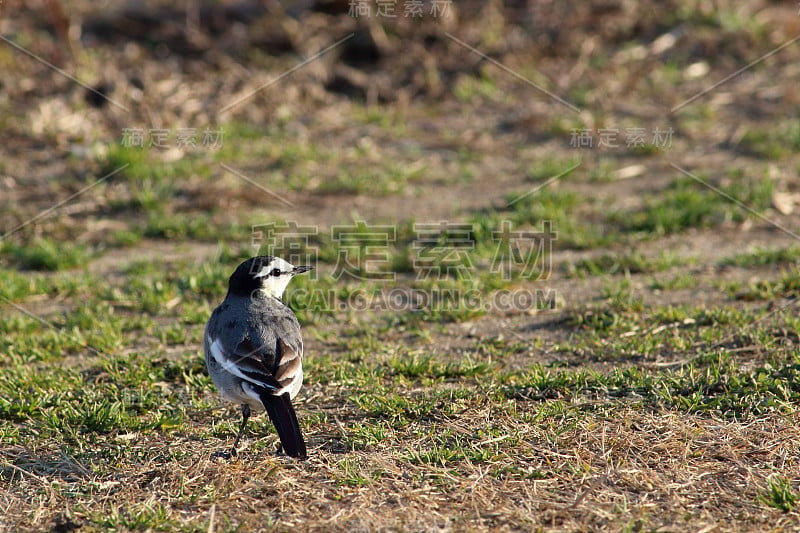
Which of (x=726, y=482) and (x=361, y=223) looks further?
(x=361, y=223)

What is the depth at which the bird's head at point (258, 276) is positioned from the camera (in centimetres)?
635

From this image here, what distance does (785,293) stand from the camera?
7633 millimetres

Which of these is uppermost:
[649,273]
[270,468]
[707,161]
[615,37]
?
[615,37]

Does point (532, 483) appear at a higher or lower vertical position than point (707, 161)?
lower

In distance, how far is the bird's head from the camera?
6.35 meters

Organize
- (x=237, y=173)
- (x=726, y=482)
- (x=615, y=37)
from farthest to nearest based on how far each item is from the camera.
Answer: (x=615, y=37) → (x=237, y=173) → (x=726, y=482)

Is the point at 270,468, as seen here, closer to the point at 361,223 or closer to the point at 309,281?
the point at 309,281

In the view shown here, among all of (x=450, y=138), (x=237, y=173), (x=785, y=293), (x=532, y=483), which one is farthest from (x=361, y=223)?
(x=532, y=483)

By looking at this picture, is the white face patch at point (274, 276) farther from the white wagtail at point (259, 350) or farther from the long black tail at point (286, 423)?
the long black tail at point (286, 423)

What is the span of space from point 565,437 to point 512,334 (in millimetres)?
1852
